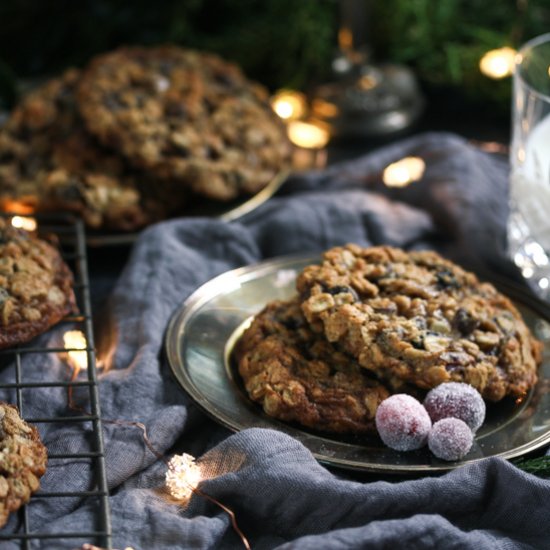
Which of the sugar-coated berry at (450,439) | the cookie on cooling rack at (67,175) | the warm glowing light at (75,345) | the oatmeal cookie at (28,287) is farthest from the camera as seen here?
the cookie on cooling rack at (67,175)

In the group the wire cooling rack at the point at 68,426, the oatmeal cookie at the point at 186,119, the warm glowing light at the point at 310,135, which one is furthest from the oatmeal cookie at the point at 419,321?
the warm glowing light at the point at 310,135

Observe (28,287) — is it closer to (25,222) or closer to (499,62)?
(25,222)

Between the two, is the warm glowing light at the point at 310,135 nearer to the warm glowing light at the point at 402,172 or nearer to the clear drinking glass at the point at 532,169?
the warm glowing light at the point at 402,172

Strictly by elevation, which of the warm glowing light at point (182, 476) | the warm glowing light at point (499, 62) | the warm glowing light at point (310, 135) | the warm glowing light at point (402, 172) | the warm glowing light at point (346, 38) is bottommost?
the warm glowing light at point (182, 476)

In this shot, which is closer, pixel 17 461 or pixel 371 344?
pixel 17 461

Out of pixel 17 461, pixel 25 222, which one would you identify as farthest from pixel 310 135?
pixel 17 461

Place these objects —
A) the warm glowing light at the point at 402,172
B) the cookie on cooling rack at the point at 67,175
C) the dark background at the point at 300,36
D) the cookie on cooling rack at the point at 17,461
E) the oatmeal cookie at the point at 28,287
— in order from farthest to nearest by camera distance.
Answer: the dark background at the point at 300,36
the warm glowing light at the point at 402,172
the cookie on cooling rack at the point at 67,175
the oatmeal cookie at the point at 28,287
the cookie on cooling rack at the point at 17,461

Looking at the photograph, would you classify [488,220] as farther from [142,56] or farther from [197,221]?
[142,56]
